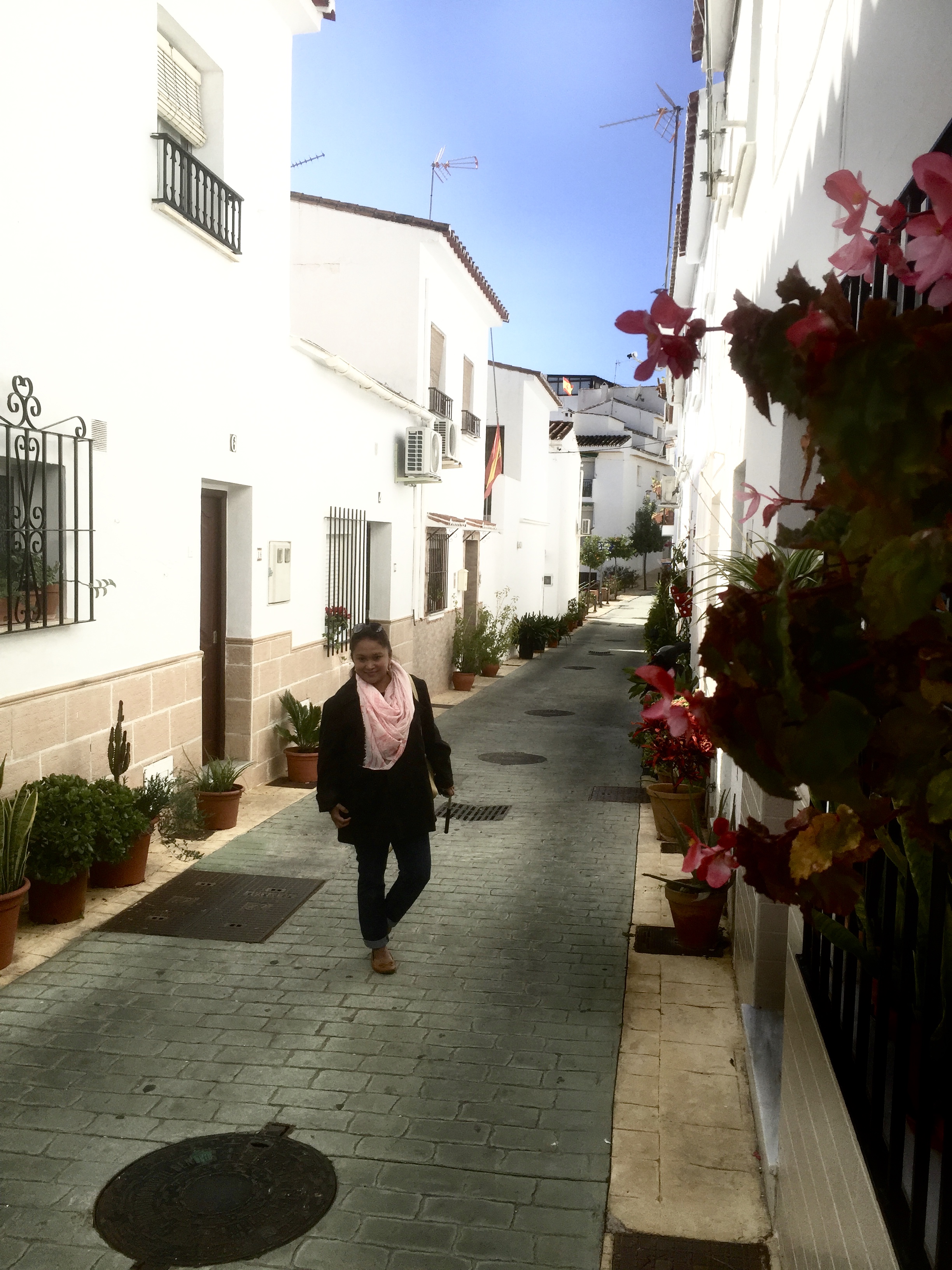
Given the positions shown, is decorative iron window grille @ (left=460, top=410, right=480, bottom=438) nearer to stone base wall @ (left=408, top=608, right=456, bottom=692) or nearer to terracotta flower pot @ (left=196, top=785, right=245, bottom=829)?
stone base wall @ (left=408, top=608, right=456, bottom=692)

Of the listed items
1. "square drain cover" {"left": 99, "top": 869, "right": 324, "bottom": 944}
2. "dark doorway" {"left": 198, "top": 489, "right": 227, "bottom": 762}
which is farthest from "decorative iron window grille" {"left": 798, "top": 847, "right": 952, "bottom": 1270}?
"dark doorway" {"left": 198, "top": 489, "right": 227, "bottom": 762}

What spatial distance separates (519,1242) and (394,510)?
11.4 meters

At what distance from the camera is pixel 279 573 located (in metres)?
9.71

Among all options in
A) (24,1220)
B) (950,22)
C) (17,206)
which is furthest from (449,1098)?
(17,206)

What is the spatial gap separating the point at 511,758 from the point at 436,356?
293 inches

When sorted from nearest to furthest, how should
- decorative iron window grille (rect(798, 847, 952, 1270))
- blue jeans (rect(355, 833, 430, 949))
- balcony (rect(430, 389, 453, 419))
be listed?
decorative iron window grille (rect(798, 847, 952, 1270))
blue jeans (rect(355, 833, 430, 949))
balcony (rect(430, 389, 453, 419))

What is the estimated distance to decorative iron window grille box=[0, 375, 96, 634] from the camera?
18.7 ft

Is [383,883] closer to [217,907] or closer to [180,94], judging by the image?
[217,907]

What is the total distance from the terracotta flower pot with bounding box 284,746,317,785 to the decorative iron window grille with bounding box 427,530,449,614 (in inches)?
264

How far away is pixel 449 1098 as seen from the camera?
413 cm

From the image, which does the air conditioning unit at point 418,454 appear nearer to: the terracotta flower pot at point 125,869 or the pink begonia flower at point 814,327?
the terracotta flower pot at point 125,869

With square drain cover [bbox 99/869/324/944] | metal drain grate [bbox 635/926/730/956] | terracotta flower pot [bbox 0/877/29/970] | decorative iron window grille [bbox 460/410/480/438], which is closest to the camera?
terracotta flower pot [bbox 0/877/29/970]

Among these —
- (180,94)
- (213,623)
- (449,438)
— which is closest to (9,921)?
(213,623)

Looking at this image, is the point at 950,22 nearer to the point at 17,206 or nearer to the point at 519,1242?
the point at 519,1242
